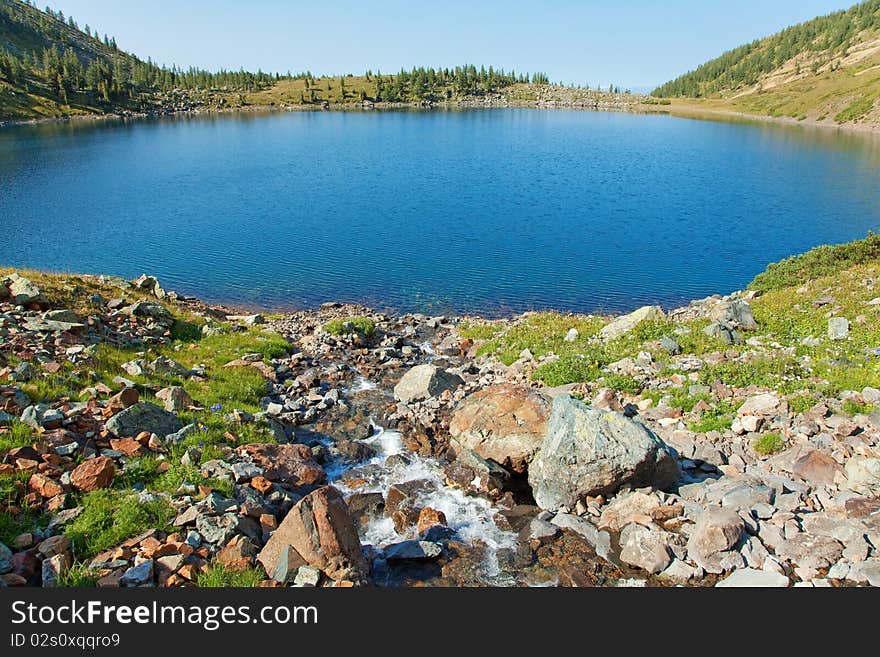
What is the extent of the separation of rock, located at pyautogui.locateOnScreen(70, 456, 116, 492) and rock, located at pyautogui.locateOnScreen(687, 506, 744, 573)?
13.4 metres

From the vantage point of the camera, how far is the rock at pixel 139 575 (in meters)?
9.86

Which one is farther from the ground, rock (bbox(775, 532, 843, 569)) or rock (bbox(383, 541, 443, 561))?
rock (bbox(775, 532, 843, 569))

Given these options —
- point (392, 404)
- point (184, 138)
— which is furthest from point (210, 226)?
point (184, 138)

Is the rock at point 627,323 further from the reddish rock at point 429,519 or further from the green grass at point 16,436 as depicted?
the green grass at point 16,436

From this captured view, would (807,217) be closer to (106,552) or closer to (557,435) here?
(557,435)

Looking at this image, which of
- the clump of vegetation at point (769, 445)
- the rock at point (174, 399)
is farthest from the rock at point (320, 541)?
the clump of vegetation at point (769, 445)

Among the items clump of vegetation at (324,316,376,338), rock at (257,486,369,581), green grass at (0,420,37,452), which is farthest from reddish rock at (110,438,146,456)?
clump of vegetation at (324,316,376,338)

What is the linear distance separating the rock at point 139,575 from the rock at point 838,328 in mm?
22787

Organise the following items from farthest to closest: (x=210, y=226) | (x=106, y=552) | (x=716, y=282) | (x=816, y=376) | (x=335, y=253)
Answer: (x=210, y=226), (x=335, y=253), (x=716, y=282), (x=816, y=376), (x=106, y=552)

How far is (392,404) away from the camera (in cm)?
2238

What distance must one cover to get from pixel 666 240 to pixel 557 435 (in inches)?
1736

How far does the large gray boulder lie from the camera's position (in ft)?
48.2

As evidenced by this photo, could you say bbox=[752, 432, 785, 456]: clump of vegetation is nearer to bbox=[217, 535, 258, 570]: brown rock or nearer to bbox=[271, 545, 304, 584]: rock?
bbox=[271, 545, 304, 584]: rock

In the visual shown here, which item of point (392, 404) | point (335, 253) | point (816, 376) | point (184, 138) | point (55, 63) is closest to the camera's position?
point (816, 376)
